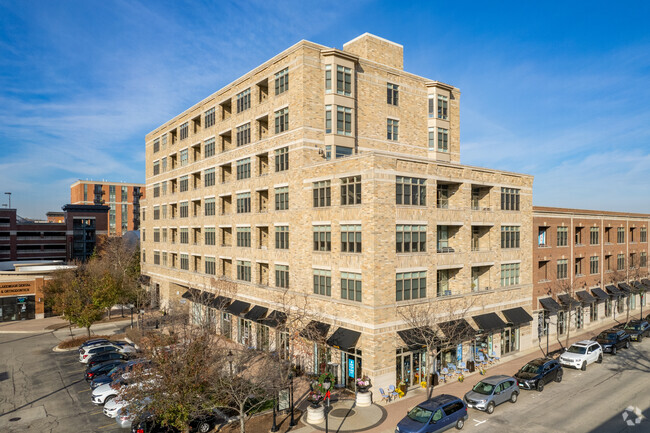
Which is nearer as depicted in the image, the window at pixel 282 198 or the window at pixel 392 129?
the window at pixel 282 198

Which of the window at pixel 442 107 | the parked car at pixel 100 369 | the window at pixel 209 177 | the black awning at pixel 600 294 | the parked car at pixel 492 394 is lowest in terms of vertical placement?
the parked car at pixel 100 369

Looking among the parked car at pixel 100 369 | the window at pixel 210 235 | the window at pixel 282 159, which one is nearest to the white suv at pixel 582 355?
the window at pixel 282 159

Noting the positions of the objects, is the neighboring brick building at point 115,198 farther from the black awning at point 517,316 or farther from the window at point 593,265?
the window at point 593,265

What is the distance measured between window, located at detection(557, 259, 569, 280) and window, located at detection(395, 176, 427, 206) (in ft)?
75.4

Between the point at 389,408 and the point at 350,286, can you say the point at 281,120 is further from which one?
the point at 389,408

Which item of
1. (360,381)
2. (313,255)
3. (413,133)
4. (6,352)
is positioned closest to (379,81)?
(413,133)

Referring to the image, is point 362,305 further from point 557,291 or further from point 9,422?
point 557,291

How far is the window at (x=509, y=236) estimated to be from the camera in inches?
1426

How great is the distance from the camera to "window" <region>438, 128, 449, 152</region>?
41.2m

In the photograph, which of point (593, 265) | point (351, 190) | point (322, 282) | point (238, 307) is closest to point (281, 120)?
point (351, 190)

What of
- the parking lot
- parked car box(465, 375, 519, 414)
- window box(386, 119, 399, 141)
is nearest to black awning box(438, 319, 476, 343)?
parked car box(465, 375, 519, 414)

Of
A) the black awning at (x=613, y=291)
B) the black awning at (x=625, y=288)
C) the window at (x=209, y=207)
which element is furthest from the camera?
the black awning at (x=625, y=288)

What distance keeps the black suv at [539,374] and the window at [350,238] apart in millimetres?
14073

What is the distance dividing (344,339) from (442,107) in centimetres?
2566
